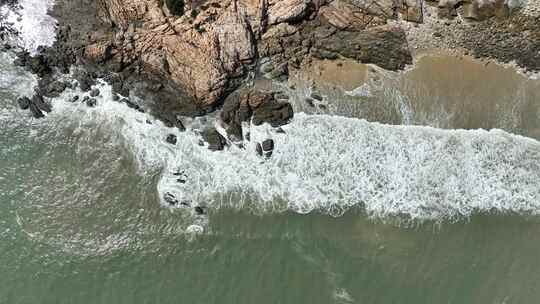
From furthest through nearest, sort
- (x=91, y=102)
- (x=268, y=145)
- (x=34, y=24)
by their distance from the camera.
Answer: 1. (x=34, y=24)
2. (x=91, y=102)
3. (x=268, y=145)

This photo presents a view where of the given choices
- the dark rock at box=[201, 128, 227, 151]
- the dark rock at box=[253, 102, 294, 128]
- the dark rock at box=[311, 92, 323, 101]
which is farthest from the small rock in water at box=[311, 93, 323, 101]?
the dark rock at box=[201, 128, 227, 151]

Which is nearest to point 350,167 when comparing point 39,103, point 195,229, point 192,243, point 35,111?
point 195,229

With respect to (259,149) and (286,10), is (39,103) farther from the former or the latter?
(286,10)

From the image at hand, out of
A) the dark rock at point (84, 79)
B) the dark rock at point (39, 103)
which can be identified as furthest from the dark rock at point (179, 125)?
the dark rock at point (39, 103)

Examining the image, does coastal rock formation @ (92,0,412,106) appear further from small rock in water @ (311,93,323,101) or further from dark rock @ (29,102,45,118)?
dark rock @ (29,102,45,118)

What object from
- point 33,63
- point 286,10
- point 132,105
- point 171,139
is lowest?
point 171,139

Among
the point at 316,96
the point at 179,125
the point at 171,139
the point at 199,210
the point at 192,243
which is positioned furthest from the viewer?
the point at 316,96

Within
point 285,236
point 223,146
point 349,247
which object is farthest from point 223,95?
point 349,247
